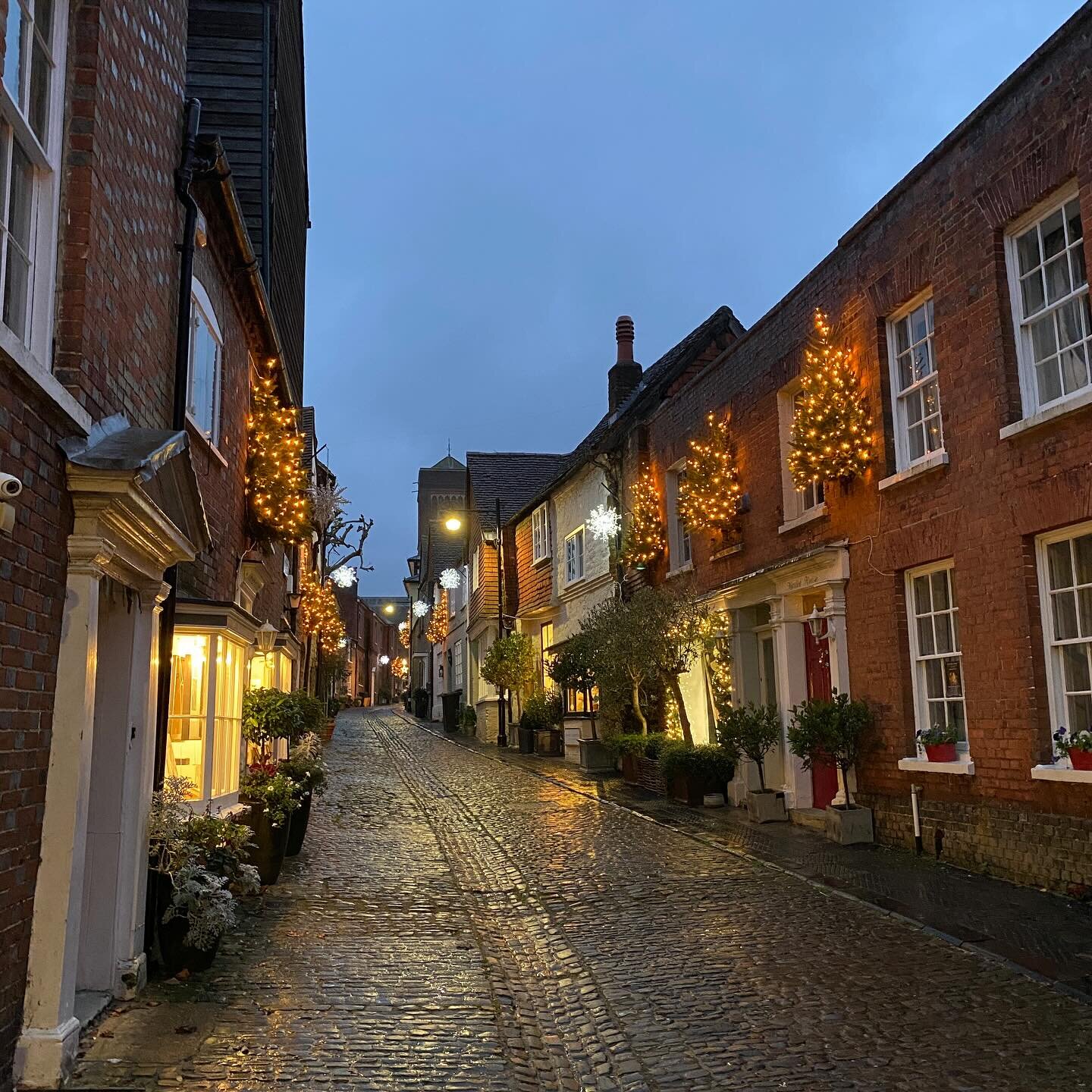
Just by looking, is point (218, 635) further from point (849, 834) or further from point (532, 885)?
point (849, 834)

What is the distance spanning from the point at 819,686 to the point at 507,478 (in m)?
21.7

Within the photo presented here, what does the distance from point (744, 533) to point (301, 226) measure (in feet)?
34.9

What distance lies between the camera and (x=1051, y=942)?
21.6 ft

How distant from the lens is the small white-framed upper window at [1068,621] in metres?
8.15

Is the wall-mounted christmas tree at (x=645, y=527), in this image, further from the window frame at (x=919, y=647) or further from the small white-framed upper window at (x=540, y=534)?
the small white-framed upper window at (x=540, y=534)

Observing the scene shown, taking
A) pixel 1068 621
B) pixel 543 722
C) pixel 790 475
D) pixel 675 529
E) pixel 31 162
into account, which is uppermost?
pixel 675 529

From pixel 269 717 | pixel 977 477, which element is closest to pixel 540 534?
pixel 269 717

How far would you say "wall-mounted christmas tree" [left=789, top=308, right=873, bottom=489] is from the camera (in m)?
11.0

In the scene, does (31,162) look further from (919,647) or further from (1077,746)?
(919,647)

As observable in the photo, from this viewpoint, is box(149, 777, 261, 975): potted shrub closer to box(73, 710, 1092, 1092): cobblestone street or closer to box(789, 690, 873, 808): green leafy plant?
box(73, 710, 1092, 1092): cobblestone street

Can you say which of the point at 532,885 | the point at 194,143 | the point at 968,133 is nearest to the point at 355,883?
the point at 532,885

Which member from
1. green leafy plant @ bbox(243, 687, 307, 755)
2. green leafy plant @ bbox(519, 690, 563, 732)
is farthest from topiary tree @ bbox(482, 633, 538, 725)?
green leafy plant @ bbox(243, 687, 307, 755)

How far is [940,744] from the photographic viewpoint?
9.59 m

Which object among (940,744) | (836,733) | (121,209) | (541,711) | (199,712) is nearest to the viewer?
(121,209)
